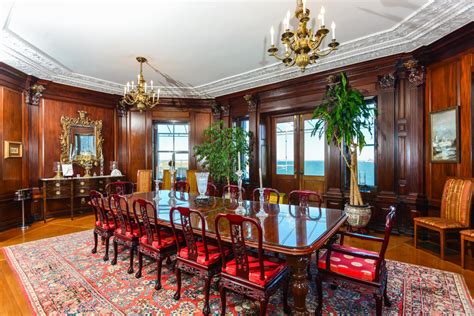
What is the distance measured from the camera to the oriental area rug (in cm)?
208

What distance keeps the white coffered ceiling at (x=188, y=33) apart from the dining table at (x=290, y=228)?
232 centimetres

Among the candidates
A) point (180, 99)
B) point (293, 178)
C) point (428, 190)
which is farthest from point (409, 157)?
point (180, 99)

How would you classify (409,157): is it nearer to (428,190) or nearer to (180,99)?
(428,190)

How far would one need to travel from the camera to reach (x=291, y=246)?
162 cm

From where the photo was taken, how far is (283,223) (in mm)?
2180

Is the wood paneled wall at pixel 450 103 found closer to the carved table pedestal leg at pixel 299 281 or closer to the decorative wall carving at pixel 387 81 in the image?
the decorative wall carving at pixel 387 81

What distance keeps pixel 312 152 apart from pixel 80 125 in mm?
5352

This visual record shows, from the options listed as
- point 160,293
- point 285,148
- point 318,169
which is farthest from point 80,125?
point 318,169

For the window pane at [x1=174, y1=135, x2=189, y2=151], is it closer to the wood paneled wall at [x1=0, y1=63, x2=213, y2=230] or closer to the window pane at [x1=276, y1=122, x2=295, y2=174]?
the wood paneled wall at [x1=0, y1=63, x2=213, y2=230]

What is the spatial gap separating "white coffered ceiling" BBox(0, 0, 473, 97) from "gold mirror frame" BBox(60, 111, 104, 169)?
1.00 metres

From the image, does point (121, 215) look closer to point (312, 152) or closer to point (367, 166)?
point (312, 152)

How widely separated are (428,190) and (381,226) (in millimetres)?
915

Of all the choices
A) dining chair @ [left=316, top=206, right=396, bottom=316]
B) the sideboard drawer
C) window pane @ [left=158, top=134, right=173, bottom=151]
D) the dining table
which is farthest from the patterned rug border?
window pane @ [left=158, top=134, right=173, bottom=151]

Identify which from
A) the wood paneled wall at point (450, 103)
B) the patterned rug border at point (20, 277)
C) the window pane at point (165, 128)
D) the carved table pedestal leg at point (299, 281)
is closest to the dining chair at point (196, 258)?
the carved table pedestal leg at point (299, 281)
